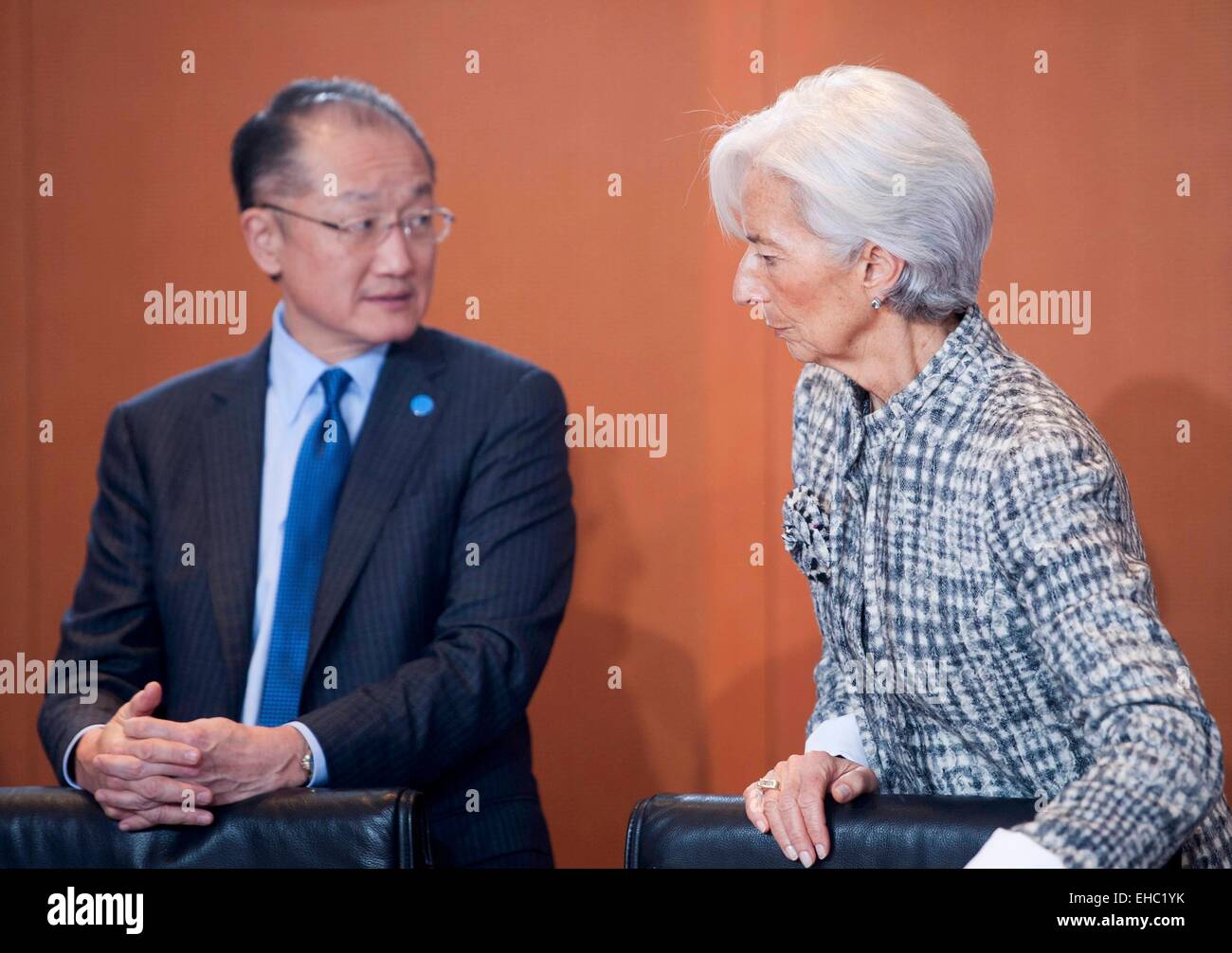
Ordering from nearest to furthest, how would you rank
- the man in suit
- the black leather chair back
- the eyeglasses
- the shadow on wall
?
the black leather chair back < the man in suit < the eyeglasses < the shadow on wall

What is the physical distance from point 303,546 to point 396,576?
0.21m

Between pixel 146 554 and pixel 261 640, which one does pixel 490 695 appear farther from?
pixel 146 554

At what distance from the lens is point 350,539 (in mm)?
2422

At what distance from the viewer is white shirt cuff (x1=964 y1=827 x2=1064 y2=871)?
4.37 ft

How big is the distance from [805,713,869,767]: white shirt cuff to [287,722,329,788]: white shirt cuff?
758 millimetres

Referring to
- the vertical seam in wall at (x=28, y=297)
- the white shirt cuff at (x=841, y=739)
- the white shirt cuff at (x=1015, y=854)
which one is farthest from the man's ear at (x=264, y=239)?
the white shirt cuff at (x=1015, y=854)

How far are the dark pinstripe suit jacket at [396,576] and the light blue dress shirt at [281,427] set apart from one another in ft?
0.09

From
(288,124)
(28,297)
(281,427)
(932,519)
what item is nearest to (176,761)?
(281,427)

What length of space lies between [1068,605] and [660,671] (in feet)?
5.40

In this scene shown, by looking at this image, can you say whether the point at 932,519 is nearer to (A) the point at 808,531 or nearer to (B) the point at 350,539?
(A) the point at 808,531

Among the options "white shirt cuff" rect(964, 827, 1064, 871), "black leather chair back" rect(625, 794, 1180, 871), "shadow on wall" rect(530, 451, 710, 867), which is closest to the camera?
"white shirt cuff" rect(964, 827, 1064, 871)

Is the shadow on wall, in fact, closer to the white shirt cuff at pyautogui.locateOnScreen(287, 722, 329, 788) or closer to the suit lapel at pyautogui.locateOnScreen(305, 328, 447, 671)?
the suit lapel at pyautogui.locateOnScreen(305, 328, 447, 671)

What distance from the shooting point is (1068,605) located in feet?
4.76

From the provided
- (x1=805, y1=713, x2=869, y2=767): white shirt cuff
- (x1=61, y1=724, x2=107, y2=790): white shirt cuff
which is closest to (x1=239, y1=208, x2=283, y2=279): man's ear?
(x1=61, y1=724, x2=107, y2=790): white shirt cuff
